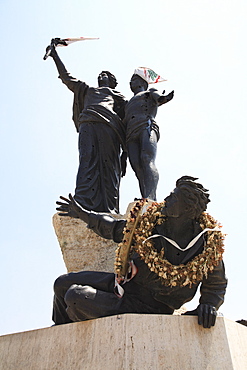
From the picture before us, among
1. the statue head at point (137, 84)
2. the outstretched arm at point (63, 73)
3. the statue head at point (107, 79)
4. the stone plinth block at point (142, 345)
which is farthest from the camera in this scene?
the statue head at point (107, 79)

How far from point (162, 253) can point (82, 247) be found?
1749 mm

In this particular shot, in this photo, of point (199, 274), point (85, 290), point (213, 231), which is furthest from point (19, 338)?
point (213, 231)

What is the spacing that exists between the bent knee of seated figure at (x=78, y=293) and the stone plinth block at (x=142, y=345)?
20 cm

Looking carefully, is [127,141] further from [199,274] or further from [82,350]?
[82,350]

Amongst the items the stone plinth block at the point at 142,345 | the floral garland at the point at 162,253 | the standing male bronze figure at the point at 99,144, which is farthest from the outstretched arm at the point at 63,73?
the stone plinth block at the point at 142,345

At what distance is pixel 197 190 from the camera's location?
3.63 meters

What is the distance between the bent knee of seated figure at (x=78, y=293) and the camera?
11.8 ft

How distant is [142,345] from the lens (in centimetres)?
314

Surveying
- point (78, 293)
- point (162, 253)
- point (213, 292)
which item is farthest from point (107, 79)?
point (213, 292)

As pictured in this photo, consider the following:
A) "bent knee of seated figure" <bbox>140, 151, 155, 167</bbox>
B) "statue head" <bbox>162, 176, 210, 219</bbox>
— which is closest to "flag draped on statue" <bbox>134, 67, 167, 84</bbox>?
"bent knee of seated figure" <bbox>140, 151, 155, 167</bbox>

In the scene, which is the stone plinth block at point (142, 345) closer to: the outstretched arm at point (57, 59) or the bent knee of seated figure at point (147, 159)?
the bent knee of seated figure at point (147, 159)

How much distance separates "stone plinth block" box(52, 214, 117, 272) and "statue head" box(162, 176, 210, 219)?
4.83 ft

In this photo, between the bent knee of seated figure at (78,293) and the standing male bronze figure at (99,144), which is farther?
the standing male bronze figure at (99,144)

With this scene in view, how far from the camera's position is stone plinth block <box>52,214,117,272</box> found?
16.7 ft
